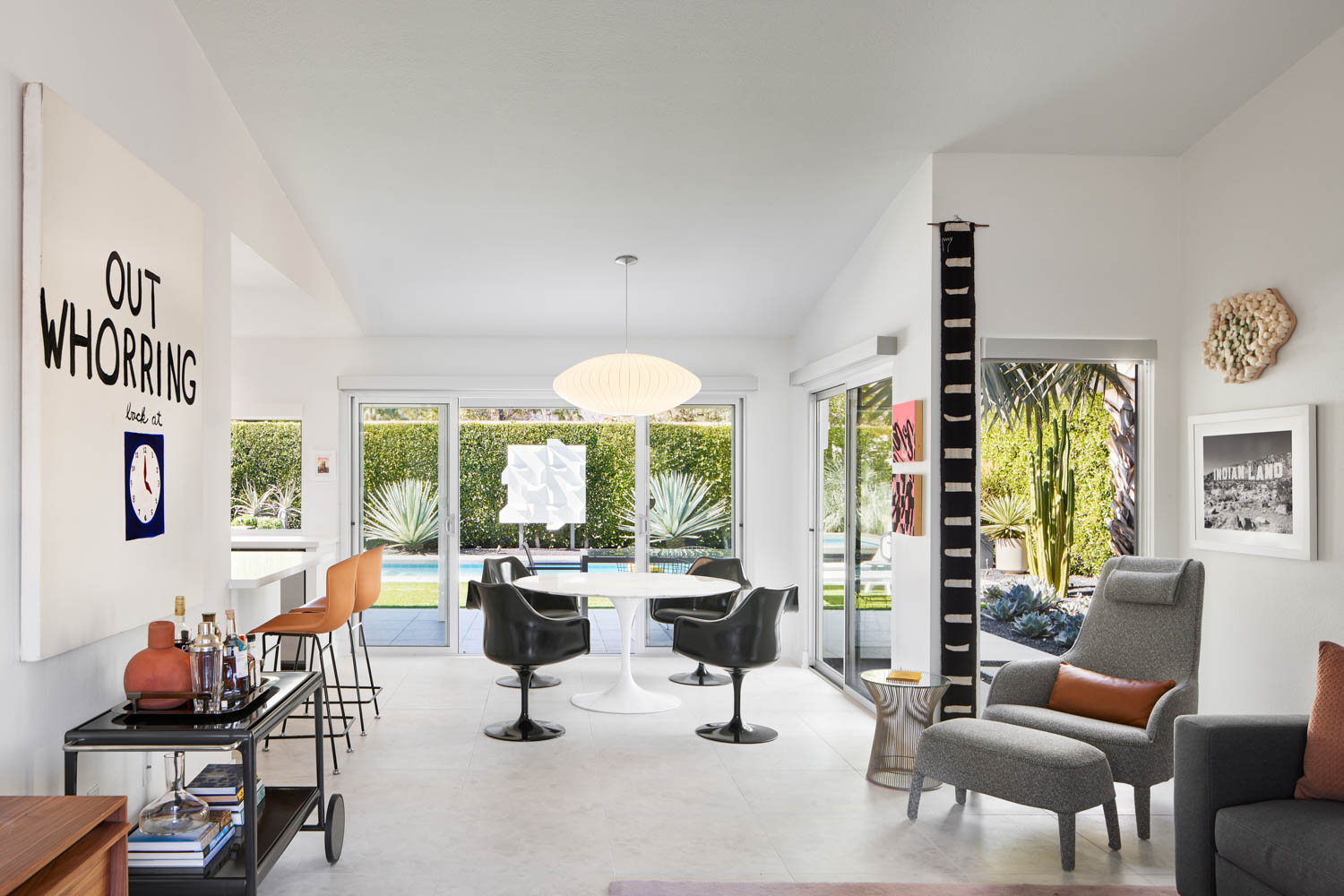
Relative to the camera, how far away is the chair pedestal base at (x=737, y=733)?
15.4ft

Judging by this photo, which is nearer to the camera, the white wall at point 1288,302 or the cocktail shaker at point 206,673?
the cocktail shaker at point 206,673

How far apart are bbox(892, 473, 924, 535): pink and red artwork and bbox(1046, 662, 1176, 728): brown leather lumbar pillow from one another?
93 cm

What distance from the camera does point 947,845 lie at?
3.38 metres

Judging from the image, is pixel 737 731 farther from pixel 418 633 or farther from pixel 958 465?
pixel 418 633

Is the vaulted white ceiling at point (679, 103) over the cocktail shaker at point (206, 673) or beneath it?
over

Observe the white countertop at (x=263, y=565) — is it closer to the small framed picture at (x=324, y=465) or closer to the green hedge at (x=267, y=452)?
the small framed picture at (x=324, y=465)

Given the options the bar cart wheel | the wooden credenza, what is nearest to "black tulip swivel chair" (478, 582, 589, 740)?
the bar cart wheel

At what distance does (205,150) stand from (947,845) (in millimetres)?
3630

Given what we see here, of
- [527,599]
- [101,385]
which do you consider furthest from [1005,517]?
[101,385]

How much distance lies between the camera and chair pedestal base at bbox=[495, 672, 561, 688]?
19.2 ft

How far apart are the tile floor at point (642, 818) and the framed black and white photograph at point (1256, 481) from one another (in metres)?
1.11

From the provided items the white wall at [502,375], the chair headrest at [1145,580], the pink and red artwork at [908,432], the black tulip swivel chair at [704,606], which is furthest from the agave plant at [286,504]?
the chair headrest at [1145,580]

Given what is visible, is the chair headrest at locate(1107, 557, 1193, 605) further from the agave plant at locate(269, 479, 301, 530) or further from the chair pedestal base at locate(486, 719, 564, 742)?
the agave plant at locate(269, 479, 301, 530)

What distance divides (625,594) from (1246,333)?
3008 millimetres
